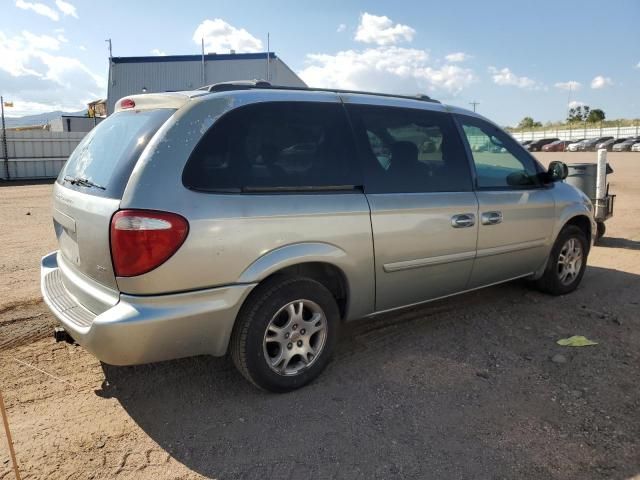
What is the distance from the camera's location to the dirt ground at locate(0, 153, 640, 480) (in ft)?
8.59

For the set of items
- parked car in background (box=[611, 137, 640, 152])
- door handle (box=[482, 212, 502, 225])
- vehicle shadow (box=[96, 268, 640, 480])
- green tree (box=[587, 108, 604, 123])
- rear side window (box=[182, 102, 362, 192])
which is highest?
green tree (box=[587, 108, 604, 123])

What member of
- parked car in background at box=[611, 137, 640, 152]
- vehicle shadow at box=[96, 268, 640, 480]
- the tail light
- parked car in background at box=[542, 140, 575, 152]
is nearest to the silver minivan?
the tail light

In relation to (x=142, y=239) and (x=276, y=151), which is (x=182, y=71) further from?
(x=142, y=239)

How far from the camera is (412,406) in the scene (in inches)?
124

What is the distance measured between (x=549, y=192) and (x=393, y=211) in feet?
6.88

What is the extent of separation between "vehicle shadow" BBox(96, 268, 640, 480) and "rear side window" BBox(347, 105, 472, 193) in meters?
1.23

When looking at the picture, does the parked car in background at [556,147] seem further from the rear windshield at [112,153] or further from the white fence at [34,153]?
the rear windshield at [112,153]

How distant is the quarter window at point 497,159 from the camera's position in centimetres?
425

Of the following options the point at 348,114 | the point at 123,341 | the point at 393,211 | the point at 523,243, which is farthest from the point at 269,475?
the point at 523,243

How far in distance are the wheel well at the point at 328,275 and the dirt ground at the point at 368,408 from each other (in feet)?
1.64

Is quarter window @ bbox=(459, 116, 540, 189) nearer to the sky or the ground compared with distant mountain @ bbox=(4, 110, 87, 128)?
nearer to the ground

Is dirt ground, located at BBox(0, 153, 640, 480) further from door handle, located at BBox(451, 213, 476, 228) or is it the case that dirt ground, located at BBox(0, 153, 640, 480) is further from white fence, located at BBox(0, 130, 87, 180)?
white fence, located at BBox(0, 130, 87, 180)

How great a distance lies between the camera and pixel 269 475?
2.53 m

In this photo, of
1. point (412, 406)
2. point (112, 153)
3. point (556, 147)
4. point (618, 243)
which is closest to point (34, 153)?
point (112, 153)
